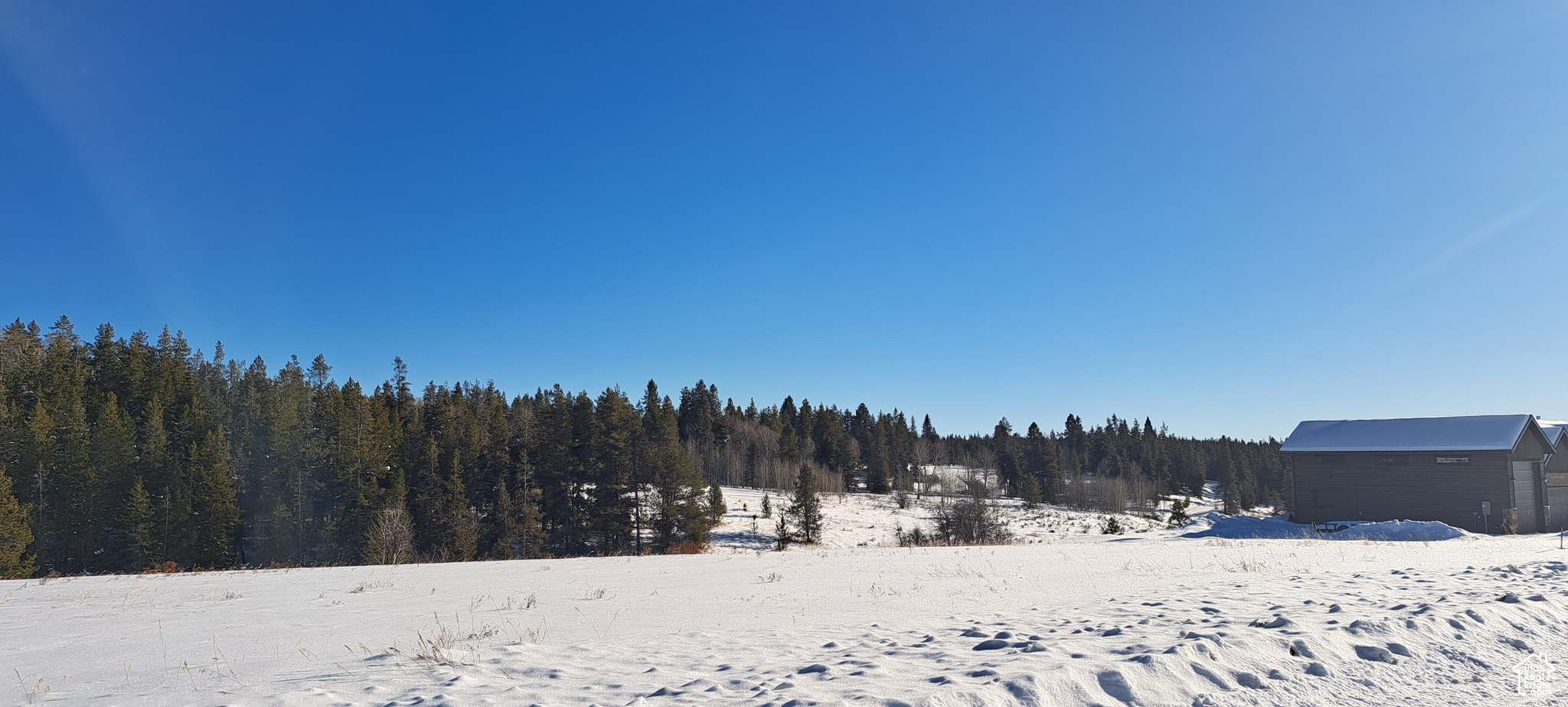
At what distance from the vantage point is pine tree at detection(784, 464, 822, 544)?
2093 inches

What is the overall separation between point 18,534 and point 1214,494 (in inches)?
5858

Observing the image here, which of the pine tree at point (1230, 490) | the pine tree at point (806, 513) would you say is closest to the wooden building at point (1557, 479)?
the pine tree at point (806, 513)

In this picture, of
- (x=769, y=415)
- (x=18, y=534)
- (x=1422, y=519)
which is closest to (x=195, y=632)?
(x=18, y=534)

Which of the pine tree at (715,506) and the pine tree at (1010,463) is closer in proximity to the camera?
the pine tree at (715,506)

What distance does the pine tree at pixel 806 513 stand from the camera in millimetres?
A: 53156

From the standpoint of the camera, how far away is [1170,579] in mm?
11258

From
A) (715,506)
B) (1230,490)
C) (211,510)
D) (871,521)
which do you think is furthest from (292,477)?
(1230,490)

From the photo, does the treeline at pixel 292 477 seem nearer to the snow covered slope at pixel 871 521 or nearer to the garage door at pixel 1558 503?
the snow covered slope at pixel 871 521

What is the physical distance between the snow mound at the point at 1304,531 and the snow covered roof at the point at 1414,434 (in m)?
4.84

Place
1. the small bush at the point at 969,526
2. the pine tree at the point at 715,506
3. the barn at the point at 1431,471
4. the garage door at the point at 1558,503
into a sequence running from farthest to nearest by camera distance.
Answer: the pine tree at the point at 715,506
the garage door at the point at 1558,503
the barn at the point at 1431,471
the small bush at the point at 969,526

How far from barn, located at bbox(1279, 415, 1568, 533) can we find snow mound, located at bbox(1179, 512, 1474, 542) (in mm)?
2189

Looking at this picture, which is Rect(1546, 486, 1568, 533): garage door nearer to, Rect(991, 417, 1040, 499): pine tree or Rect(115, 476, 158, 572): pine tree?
Rect(991, 417, 1040, 499): pine tree

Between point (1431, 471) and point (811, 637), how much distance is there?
4890cm

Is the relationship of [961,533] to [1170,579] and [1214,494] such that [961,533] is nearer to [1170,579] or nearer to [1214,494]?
[1170,579]
